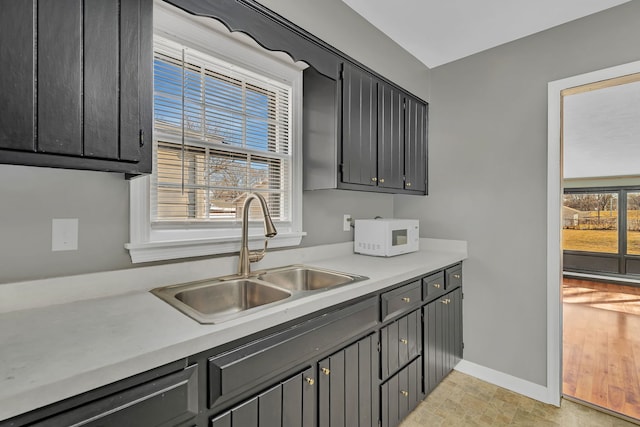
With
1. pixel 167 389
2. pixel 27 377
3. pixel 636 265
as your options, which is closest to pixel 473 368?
pixel 167 389

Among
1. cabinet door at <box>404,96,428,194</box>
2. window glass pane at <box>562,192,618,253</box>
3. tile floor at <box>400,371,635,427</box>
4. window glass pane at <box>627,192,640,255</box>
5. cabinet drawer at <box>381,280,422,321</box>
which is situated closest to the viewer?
cabinet drawer at <box>381,280,422,321</box>

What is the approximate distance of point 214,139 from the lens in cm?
169

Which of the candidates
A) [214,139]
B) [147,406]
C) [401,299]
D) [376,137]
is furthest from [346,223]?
[147,406]

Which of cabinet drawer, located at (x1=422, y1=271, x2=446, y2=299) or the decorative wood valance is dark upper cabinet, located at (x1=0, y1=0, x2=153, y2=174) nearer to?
the decorative wood valance

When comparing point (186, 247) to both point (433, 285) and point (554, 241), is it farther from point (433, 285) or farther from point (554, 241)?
point (554, 241)

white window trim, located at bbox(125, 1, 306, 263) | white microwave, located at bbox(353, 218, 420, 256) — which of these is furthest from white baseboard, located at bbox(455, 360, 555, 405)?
white window trim, located at bbox(125, 1, 306, 263)

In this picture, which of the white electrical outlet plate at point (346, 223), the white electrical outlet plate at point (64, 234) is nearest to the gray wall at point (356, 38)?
the white electrical outlet plate at point (346, 223)

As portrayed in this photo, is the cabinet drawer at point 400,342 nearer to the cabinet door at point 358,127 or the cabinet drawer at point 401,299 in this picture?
the cabinet drawer at point 401,299

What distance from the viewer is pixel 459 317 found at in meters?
2.54

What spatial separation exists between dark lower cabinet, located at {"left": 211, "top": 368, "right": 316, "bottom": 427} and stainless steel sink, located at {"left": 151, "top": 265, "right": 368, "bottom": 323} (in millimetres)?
309

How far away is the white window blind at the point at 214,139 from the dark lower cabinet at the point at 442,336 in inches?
47.8

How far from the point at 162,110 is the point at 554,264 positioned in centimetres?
263

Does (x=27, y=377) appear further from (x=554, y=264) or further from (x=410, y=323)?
(x=554, y=264)

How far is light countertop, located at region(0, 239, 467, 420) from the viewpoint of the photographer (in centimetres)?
67
